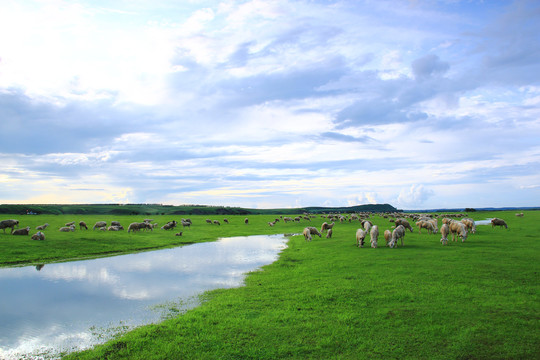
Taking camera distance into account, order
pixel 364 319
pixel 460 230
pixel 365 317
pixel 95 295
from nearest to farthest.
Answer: pixel 364 319, pixel 365 317, pixel 95 295, pixel 460 230

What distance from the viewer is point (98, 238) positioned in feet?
109

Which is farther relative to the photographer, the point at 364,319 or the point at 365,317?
the point at 365,317

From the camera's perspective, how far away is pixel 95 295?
1405 centimetres

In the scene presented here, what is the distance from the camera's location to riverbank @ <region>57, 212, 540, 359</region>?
7.63m

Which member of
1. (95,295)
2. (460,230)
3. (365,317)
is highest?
(460,230)

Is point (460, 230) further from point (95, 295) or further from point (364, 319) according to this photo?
point (95, 295)

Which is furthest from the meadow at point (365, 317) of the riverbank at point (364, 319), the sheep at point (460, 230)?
the sheep at point (460, 230)

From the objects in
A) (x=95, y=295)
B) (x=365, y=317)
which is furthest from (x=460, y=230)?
(x=95, y=295)

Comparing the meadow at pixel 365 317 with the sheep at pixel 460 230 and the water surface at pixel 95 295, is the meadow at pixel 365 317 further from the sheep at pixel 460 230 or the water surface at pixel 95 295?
the sheep at pixel 460 230

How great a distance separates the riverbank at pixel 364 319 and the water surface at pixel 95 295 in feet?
4.58

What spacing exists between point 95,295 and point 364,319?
1211 centimetres

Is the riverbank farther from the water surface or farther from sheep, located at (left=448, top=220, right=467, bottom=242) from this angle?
sheep, located at (left=448, top=220, right=467, bottom=242)

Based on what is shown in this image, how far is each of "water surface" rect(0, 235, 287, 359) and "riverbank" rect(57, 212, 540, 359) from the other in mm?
1397

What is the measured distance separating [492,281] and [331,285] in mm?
6882
